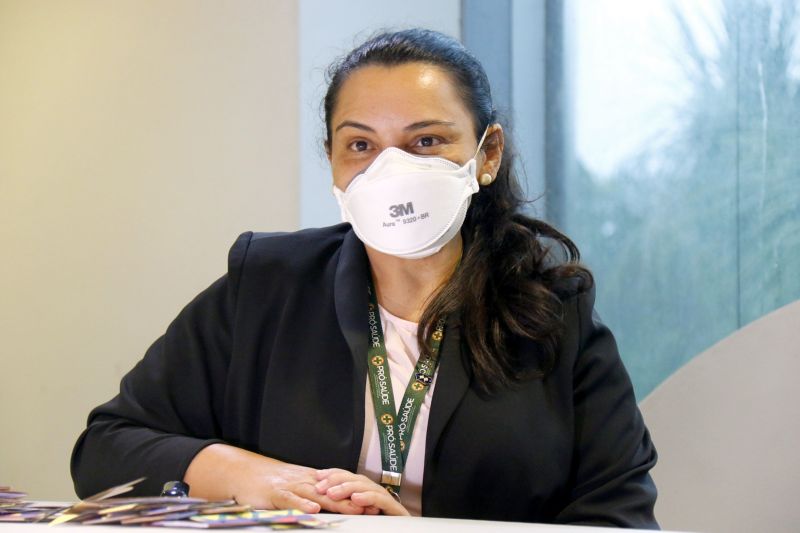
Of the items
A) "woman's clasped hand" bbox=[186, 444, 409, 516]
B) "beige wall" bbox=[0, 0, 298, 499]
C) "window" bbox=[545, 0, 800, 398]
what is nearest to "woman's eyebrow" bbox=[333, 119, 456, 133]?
"woman's clasped hand" bbox=[186, 444, 409, 516]

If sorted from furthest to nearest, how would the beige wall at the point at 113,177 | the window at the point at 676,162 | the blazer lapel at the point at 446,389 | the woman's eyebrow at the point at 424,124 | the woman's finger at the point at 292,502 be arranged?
the beige wall at the point at 113,177
the window at the point at 676,162
the woman's eyebrow at the point at 424,124
the blazer lapel at the point at 446,389
the woman's finger at the point at 292,502

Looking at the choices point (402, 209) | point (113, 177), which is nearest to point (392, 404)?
point (402, 209)

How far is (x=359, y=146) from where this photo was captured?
178 centimetres

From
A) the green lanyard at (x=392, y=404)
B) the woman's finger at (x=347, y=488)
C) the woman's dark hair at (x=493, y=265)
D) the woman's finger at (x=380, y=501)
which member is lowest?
the woman's finger at (x=380, y=501)

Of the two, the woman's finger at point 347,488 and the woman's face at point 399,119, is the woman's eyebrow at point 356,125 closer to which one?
the woman's face at point 399,119

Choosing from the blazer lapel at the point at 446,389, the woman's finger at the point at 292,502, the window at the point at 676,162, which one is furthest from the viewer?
the window at the point at 676,162

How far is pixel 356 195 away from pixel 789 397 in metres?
0.89

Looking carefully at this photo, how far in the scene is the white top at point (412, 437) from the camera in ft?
Answer: 5.43

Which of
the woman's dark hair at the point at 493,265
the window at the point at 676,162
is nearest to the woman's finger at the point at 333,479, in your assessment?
the woman's dark hair at the point at 493,265

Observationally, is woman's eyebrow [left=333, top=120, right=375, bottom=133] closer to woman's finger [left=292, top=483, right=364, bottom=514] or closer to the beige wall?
woman's finger [left=292, top=483, right=364, bottom=514]

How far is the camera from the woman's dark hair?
5.63 feet

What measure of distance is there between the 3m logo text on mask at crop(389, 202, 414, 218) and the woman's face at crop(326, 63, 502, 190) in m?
0.11

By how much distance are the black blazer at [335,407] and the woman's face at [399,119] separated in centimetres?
20

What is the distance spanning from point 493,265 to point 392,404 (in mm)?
323
